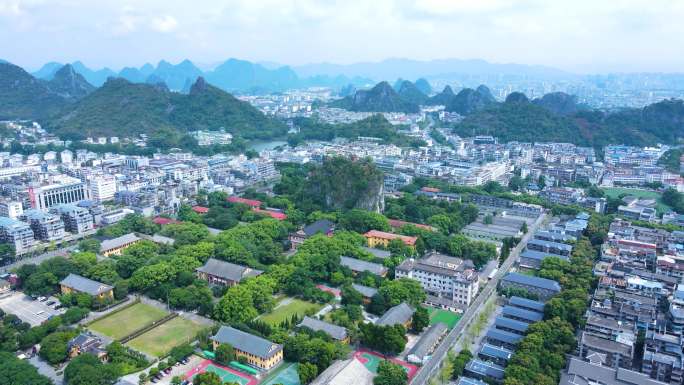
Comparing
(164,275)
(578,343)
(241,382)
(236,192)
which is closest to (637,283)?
(578,343)

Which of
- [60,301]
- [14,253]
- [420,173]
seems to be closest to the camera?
[60,301]

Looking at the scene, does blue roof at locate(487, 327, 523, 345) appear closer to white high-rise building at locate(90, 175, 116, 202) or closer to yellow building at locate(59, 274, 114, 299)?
yellow building at locate(59, 274, 114, 299)

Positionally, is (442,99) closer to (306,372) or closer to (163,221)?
(163,221)

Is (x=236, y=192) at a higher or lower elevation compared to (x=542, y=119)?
lower

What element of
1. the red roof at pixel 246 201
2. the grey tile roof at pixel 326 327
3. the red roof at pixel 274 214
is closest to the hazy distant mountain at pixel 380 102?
the red roof at pixel 246 201

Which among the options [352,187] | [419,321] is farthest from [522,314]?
[352,187]

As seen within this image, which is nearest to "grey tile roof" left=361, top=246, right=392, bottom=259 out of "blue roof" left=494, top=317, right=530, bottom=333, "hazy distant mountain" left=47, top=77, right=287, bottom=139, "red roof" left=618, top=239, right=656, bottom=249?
"blue roof" left=494, top=317, right=530, bottom=333

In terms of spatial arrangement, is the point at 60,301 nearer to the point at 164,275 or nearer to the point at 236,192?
the point at 164,275

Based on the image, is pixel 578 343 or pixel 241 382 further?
pixel 578 343
